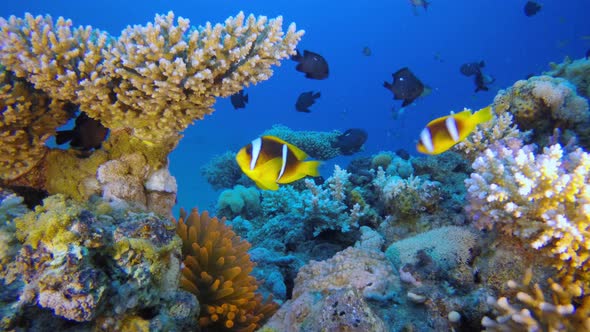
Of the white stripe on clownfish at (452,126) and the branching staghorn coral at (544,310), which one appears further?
the white stripe on clownfish at (452,126)

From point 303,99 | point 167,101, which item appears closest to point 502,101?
point 303,99

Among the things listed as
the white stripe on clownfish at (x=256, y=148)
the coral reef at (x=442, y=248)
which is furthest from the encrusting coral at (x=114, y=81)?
the coral reef at (x=442, y=248)

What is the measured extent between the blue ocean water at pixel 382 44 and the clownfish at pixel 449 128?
67696 millimetres

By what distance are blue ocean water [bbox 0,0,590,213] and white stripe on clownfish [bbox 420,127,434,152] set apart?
2664 inches

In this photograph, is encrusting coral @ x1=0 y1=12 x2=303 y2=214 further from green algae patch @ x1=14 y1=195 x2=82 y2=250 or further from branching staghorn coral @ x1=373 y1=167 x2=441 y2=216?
branching staghorn coral @ x1=373 y1=167 x2=441 y2=216

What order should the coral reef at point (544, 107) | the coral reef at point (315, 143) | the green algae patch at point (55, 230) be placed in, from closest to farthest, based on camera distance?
the green algae patch at point (55, 230) < the coral reef at point (544, 107) < the coral reef at point (315, 143)

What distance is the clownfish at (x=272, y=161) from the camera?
2.41m

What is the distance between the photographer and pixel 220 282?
2.63 metres

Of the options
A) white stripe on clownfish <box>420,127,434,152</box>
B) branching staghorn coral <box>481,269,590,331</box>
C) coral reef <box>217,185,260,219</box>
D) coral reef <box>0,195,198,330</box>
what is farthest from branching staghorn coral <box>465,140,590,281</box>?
coral reef <box>217,185,260,219</box>

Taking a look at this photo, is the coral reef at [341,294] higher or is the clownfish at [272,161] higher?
the clownfish at [272,161]

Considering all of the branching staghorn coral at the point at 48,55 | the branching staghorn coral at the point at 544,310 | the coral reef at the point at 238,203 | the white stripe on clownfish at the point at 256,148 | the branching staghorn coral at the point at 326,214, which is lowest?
the branching staghorn coral at the point at 544,310

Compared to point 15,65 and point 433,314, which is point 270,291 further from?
point 15,65

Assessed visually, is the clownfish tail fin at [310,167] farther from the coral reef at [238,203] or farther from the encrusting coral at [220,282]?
the coral reef at [238,203]

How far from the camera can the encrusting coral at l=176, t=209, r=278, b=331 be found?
2.52 meters
